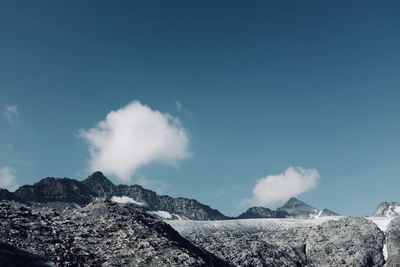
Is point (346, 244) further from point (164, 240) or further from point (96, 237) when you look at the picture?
point (96, 237)

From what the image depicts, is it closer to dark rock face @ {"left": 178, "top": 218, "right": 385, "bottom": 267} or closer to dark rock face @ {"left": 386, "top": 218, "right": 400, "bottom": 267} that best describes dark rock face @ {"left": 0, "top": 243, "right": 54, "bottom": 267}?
dark rock face @ {"left": 178, "top": 218, "right": 385, "bottom": 267}

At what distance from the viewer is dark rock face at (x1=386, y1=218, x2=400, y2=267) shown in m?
69.3

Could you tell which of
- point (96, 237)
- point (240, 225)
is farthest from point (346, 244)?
point (96, 237)

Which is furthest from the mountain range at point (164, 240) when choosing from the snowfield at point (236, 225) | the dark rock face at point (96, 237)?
the snowfield at point (236, 225)

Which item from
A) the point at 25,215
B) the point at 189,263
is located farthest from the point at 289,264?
the point at 25,215

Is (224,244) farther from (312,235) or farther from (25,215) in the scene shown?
(25,215)

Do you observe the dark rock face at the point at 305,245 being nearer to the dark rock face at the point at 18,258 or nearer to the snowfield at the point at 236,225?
the snowfield at the point at 236,225

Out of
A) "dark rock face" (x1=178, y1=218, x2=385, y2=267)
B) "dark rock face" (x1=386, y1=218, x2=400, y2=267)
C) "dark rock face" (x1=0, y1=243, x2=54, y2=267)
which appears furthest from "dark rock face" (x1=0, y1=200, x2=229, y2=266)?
"dark rock face" (x1=386, y1=218, x2=400, y2=267)

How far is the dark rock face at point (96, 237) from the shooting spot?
135 feet

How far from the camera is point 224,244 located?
6444 centimetres

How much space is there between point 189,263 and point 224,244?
20509mm

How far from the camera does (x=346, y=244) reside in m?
72.2

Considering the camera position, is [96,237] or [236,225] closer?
[96,237]

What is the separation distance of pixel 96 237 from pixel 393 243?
47012mm
